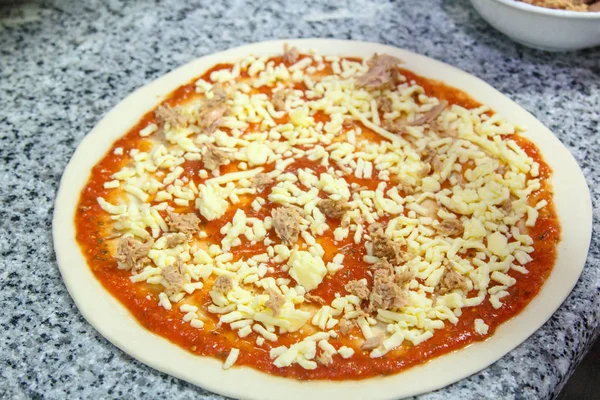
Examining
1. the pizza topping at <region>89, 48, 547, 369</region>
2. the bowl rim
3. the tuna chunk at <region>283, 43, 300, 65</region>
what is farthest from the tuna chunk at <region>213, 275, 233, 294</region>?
the bowl rim

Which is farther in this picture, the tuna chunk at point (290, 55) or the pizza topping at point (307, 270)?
the tuna chunk at point (290, 55)

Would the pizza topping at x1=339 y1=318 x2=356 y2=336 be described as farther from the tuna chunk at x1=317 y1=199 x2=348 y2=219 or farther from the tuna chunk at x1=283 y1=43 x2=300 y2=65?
the tuna chunk at x1=283 y1=43 x2=300 y2=65

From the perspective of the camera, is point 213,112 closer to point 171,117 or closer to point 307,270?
point 171,117

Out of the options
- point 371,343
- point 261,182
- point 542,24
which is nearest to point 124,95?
point 261,182

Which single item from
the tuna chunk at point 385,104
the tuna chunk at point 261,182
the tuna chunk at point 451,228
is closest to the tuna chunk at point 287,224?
the tuna chunk at point 261,182

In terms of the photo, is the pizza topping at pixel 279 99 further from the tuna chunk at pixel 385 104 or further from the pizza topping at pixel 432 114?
the pizza topping at pixel 432 114

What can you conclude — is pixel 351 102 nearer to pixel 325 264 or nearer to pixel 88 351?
pixel 325 264
